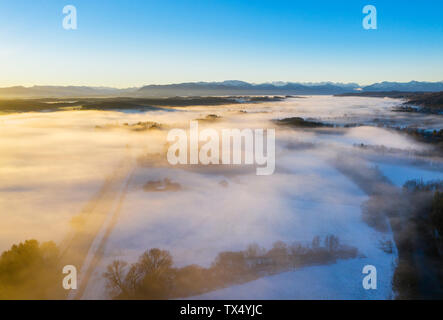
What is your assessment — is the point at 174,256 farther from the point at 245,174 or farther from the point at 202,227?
the point at 245,174

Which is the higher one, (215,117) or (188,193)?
(215,117)

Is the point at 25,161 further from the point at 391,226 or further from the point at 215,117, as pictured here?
the point at 215,117

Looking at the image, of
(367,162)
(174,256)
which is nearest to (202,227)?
(174,256)

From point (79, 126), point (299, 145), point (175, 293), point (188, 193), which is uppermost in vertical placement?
point (79, 126)

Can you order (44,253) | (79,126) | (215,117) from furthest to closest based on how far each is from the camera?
1. (215,117)
2. (79,126)
3. (44,253)

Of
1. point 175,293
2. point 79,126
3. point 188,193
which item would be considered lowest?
point 175,293

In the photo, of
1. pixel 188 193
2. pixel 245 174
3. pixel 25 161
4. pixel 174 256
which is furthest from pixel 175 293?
pixel 25 161

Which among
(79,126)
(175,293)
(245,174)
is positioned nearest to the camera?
(175,293)

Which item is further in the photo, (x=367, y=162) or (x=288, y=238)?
(x=367, y=162)
